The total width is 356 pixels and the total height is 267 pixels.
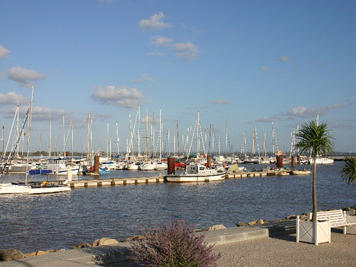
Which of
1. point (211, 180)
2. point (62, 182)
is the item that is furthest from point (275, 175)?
point (62, 182)

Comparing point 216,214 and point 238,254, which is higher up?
point 238,254

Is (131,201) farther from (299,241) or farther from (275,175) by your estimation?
(275,175)

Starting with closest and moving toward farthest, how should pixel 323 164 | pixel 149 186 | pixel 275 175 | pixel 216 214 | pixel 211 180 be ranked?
1. pixel 216 214
2. pixel 149 186
3. pixel 211 180
4. pixel 275 175
5. pixel 323 164

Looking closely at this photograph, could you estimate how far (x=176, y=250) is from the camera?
8.70m

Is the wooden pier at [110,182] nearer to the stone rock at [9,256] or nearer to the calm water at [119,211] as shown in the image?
the calm water at [119,211]

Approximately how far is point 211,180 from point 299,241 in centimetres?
4946

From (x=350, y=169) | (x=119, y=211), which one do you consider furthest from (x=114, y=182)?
(x=350, y=169)

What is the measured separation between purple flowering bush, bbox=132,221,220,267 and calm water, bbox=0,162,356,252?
11725mm

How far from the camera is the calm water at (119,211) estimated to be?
23.3 meters

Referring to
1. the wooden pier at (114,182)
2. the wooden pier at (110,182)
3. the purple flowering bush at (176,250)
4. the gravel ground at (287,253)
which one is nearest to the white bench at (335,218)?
the gravel ground at (287,253)

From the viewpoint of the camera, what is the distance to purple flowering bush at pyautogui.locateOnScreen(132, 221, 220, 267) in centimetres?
861

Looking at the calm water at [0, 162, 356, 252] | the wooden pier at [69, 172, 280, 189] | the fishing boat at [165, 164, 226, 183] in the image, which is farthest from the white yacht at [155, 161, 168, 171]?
the calm water at [0, 162, 356, 252]

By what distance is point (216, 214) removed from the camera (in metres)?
30.9

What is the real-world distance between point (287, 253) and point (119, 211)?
22.6m
